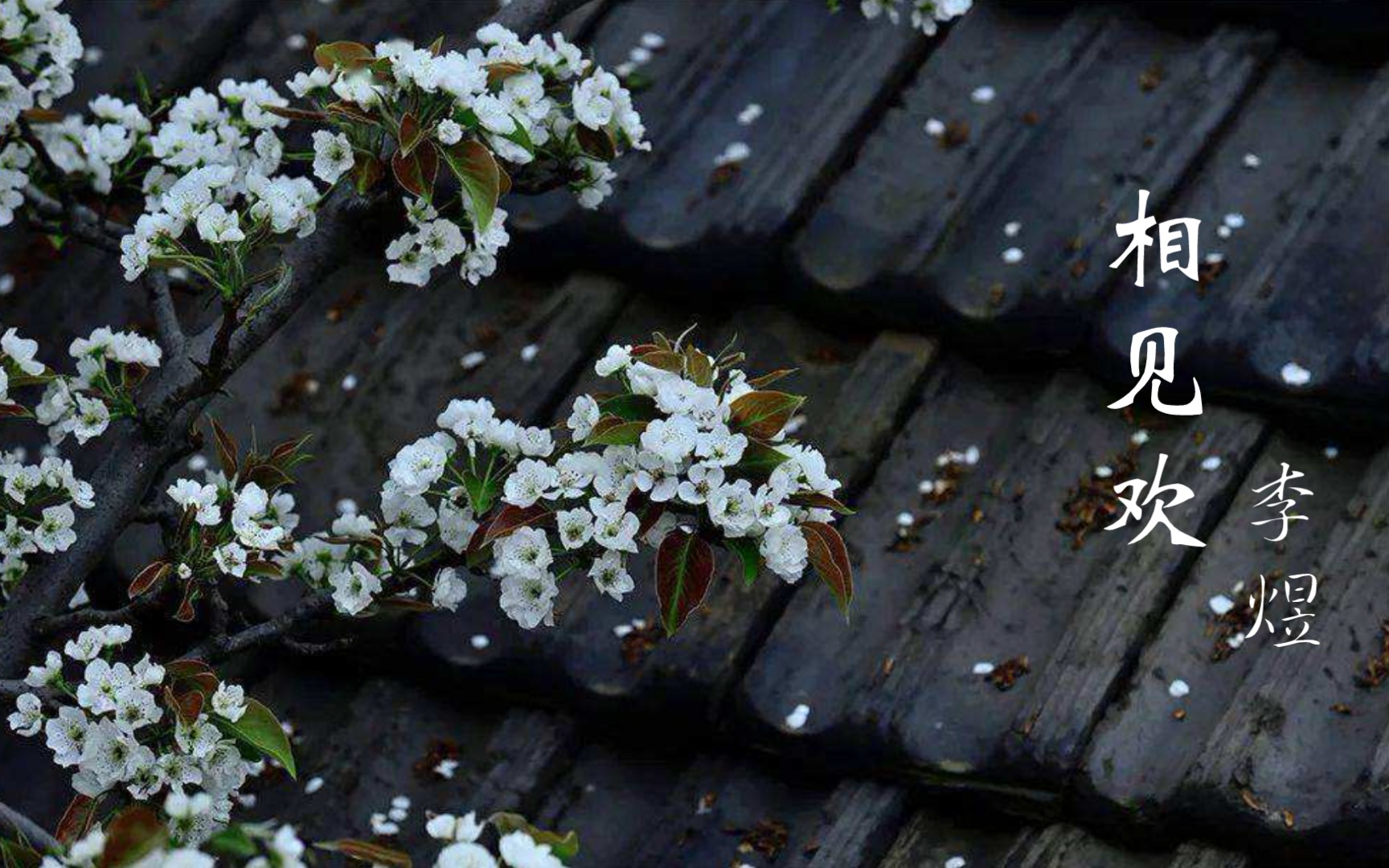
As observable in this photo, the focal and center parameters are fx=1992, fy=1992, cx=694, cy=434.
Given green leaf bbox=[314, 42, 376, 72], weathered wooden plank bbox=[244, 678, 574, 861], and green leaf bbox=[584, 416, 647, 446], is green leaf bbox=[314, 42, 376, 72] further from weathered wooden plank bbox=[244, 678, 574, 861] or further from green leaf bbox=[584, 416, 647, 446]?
weathered wooden plank bbox=[244, 678, 574, 861]

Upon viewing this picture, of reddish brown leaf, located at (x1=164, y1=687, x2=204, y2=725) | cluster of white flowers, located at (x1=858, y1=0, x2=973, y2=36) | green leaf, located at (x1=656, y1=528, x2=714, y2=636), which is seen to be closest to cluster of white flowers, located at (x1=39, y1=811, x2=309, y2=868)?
reddish brown leaf, located at (x1=164, y1=687, x2=204, y2=725)

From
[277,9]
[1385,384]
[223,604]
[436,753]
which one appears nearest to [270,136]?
[223,604]

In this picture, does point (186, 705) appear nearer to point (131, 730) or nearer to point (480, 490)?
point (131, 730)

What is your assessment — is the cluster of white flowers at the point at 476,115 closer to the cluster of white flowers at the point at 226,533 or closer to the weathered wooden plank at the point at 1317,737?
the cluster of white flowers at the point at 226,533

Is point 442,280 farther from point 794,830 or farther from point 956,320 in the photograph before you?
point 794,830

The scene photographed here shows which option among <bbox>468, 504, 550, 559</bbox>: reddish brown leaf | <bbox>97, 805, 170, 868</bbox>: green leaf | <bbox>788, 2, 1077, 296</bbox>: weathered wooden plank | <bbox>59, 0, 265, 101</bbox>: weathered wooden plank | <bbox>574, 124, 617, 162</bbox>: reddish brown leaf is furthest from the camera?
<bbox>59, 0, 265, 101</bbox>: weathered wooden plank
